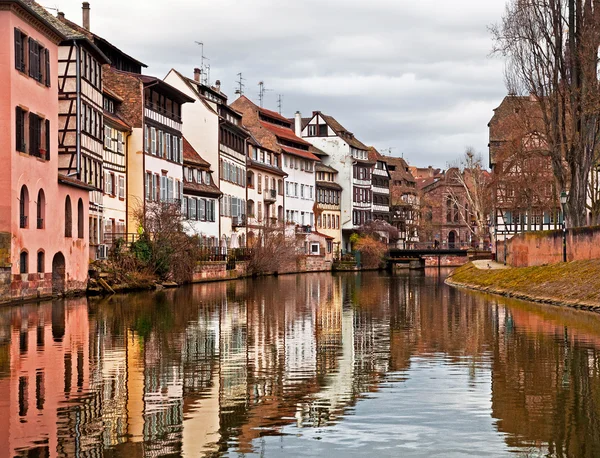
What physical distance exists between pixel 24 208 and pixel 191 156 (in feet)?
129

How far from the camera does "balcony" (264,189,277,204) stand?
348ft

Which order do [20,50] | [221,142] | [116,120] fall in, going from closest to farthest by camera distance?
[20,50] < [116,120] < [221,142]

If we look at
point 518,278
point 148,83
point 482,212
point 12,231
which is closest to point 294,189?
point 482,212

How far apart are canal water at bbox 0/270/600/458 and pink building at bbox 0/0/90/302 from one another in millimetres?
11694

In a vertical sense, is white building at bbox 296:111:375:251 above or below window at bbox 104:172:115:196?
above

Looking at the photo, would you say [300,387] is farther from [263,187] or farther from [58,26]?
[263,187]

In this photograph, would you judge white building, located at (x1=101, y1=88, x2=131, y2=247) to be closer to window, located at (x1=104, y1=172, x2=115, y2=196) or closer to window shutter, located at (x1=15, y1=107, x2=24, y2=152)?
window, located at (x1=104, y1=172, x2=115, y2=196)

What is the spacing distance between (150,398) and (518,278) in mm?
38633

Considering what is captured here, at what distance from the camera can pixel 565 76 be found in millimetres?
49438

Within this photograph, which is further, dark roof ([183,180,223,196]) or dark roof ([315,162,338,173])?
dark roof ([315,162,338,173])

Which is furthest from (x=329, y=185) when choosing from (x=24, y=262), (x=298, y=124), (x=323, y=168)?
(x=24, y=262)

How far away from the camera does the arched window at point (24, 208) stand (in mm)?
43469

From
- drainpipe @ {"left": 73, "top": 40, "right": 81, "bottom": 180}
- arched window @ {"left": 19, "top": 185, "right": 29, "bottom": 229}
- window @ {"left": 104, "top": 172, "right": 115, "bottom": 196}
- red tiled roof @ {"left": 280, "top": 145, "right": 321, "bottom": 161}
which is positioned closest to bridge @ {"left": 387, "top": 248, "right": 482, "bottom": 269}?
red tiled roof @ {"left": 280, "top": 145, "right": 321, "bottom": 161}

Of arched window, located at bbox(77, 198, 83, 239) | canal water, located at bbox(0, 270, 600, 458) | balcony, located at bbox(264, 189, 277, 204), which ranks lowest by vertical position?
canal water, located at bbox(0, 270, 600, 458)
